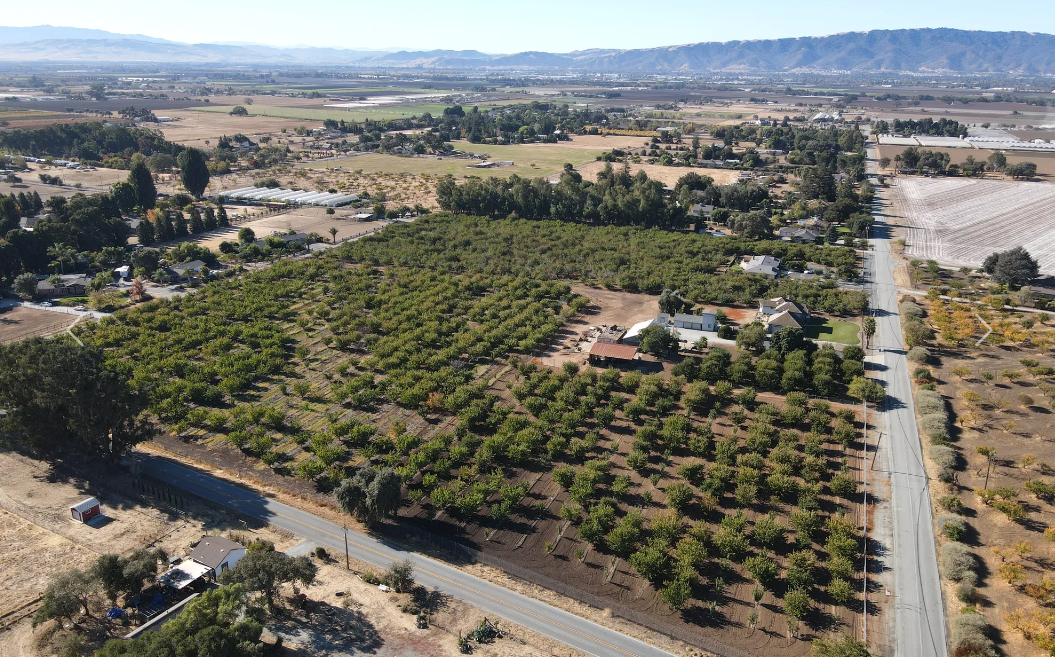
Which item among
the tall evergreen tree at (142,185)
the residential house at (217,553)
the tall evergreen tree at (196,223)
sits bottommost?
the residential house at (217,553)

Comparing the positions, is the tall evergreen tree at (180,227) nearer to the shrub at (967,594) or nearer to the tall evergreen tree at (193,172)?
the tall evergreen tree at (193,172)

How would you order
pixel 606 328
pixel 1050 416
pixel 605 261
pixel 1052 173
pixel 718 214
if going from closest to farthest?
pixel 1050 416
pixel 606 328
pixel 605 261
pixel 718 214
pixel 1052 173

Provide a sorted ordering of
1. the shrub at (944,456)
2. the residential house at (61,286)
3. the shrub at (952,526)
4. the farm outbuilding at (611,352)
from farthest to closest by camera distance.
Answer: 1. the residential house at (61,286)
2. the farm outbuilding at (611,352)
3. the shrub at (944,456)
4. the shrub at (952,526)

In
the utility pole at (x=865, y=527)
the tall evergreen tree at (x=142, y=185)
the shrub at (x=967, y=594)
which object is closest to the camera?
the utility pole at (x=865, y=527)

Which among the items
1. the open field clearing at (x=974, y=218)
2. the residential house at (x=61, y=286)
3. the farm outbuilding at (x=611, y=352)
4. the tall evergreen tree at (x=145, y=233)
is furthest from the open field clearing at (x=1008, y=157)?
the residential house at (x=61, y=286)

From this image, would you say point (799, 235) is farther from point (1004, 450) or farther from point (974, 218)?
point (1004, 450)

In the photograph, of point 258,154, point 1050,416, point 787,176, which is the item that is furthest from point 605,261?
point 258,154

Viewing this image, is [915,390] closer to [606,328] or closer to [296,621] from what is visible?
[606,328]

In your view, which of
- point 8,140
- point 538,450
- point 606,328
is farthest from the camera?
point 8,140
